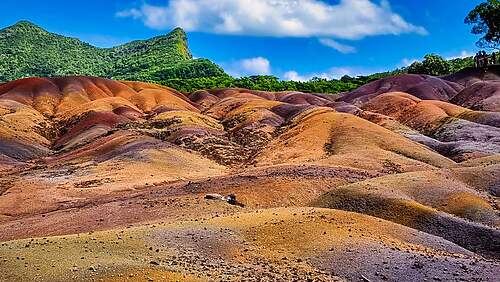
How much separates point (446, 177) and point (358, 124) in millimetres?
27065

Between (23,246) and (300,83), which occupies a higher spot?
(300,83)

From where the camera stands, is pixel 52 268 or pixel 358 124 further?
pixel 358 124

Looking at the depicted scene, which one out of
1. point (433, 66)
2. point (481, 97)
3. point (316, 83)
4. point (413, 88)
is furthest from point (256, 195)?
point (316, 83)

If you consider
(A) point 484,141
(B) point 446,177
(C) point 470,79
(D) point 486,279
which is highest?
(C) point 470,79

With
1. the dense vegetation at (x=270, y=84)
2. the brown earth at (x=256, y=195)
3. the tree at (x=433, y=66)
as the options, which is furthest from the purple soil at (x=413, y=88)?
the dense vegetation at (x=270, y=84)

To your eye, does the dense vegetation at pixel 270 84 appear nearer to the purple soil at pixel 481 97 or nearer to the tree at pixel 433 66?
the tree at pixel 433 66

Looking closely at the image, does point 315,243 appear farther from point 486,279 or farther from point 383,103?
point 383,103

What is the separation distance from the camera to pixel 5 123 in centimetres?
8088

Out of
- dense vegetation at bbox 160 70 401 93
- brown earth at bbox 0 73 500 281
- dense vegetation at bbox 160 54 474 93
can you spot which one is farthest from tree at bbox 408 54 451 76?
brown earth at bbox 0 73 500 281

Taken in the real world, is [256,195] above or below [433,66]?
below

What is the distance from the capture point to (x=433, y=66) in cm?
14762

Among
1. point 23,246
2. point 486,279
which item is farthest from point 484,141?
point 23,246

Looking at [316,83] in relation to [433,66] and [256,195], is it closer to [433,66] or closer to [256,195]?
[433,66]

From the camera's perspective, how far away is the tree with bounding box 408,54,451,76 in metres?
147
